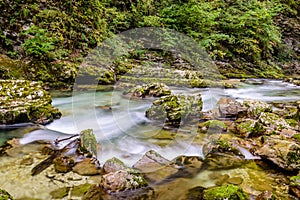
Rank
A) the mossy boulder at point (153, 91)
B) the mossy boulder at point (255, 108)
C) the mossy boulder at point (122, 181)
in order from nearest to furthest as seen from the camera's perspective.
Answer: the mossy boulder at point (122, 181) → the mossy boulder at point (255, 108) → the mossy boulder at point (153, 91)

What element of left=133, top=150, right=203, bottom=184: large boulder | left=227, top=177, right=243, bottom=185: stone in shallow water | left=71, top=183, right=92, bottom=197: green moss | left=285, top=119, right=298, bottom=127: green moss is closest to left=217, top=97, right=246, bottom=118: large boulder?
left=285, top=119, right=298, bottom=127: green moss

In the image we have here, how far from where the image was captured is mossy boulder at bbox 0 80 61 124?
5617mm

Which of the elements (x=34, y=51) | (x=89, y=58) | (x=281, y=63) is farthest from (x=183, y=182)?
(x=281, y=63)

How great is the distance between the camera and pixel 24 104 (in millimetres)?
5848

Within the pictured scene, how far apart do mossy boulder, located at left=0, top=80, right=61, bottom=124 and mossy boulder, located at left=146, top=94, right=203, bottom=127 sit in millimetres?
2461

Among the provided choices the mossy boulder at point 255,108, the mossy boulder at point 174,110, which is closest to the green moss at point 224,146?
the mossy boulder at point 174,110

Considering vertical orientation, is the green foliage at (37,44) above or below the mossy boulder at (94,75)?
above

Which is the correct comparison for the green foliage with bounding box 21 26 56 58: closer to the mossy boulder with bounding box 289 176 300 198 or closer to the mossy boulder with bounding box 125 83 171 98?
the mossy boulder with bounding box 125 83 171 98

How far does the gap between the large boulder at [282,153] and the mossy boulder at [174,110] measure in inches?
84.9

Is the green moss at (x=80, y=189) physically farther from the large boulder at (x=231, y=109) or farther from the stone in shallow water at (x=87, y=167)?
the large boulder at (x=231, y=109)

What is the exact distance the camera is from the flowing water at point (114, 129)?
486 centimetres

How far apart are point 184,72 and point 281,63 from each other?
1251 centimetres

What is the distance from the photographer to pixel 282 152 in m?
4.24

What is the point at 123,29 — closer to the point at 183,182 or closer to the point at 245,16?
the point at 245,16
